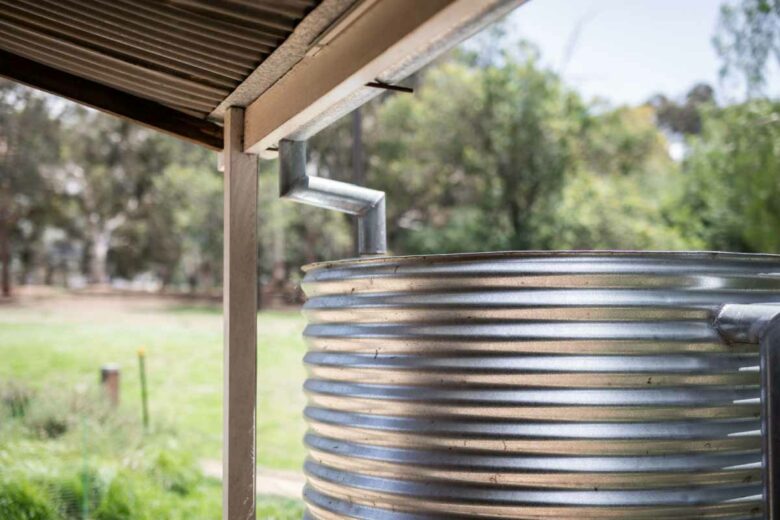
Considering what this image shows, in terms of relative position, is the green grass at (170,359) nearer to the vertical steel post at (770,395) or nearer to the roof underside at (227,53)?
the roof underside at (227,53)

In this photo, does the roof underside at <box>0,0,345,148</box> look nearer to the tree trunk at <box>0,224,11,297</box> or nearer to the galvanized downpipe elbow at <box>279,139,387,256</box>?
the galvanized downpipe elbow at <box>279,139,387,256</box>

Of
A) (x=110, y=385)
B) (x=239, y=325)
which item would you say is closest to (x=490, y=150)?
(x=110, y=385)

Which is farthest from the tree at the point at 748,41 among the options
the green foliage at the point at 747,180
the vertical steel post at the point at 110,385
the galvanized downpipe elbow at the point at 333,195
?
the galvanized downpipe elbow at the point at 333,195

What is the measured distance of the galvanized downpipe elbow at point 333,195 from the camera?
3.71 meters

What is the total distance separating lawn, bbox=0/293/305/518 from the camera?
8.73 metres

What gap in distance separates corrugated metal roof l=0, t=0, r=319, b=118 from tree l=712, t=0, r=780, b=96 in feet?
47.5

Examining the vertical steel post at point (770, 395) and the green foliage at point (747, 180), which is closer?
the vertical steel post at point (770, 395)

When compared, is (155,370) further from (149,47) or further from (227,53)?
(227,53)

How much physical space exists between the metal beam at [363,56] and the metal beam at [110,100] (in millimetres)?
808

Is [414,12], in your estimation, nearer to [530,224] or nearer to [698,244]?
[530,224]

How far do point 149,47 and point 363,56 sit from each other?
1204 millimetres

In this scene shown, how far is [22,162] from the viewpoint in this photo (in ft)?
65.3

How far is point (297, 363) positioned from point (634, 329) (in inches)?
593

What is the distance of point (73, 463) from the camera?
7.34m
